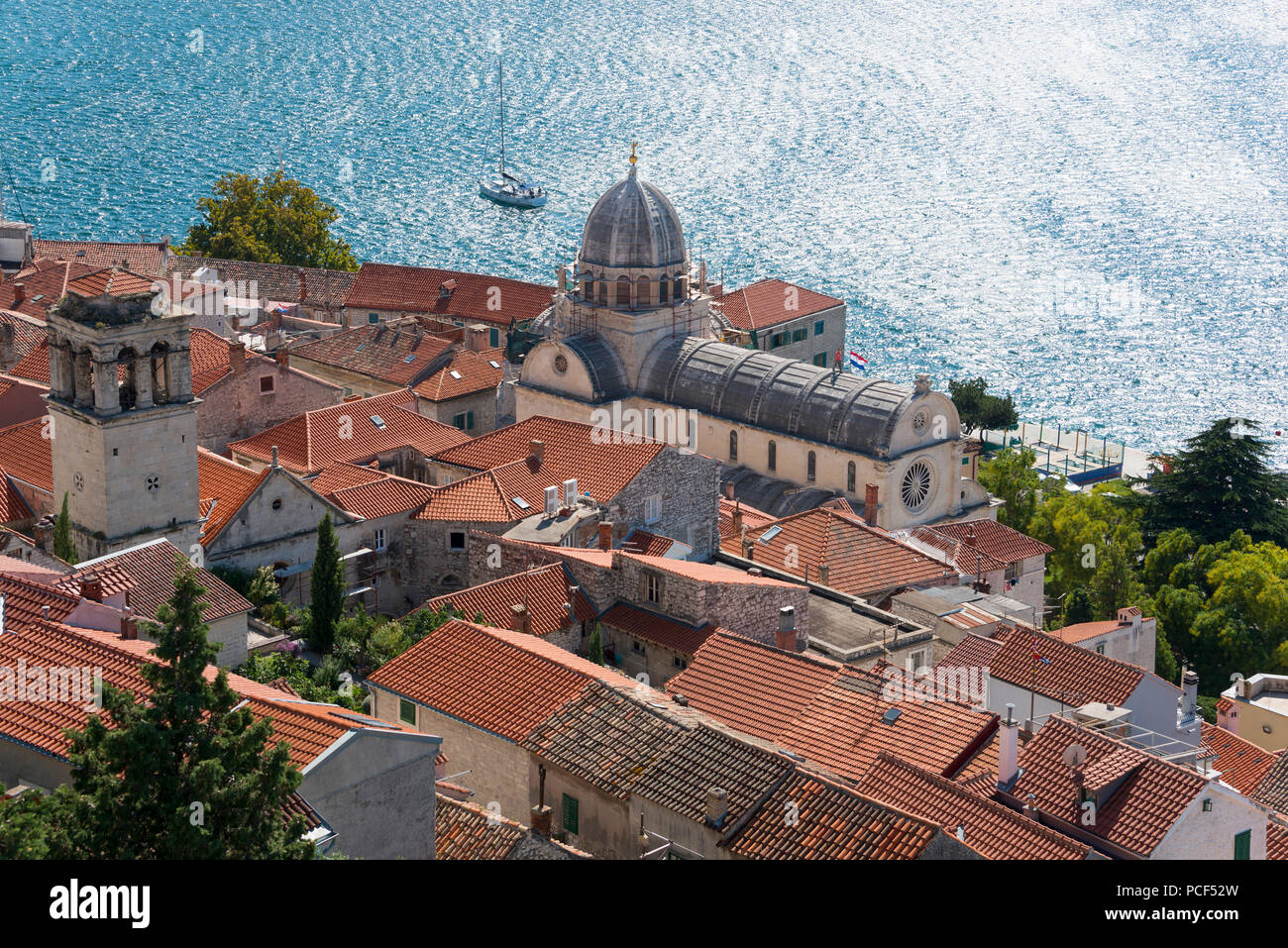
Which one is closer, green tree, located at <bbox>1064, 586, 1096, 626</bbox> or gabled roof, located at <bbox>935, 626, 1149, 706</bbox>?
gabled roof, located at <bbox>935, 626, 1149, 706</bbox>

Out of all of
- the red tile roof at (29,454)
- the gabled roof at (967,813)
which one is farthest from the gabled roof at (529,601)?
the gabled roof at (967,813)

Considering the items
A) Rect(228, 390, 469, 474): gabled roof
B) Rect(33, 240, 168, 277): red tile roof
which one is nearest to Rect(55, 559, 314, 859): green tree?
Rect(228, 390, 469, 474): gabled roof

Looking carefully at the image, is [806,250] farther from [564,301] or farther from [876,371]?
[564,301]

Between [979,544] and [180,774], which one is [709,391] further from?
[180,774]

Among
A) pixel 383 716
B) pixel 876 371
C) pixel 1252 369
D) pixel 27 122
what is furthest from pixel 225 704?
pixel 27 122

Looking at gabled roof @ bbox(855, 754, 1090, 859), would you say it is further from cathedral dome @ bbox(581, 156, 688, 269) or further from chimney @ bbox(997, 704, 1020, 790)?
cathedral dome @ bbox(581, 156, 688, 269)

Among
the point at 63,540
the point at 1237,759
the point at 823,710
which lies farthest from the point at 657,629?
the point at 1237,759
